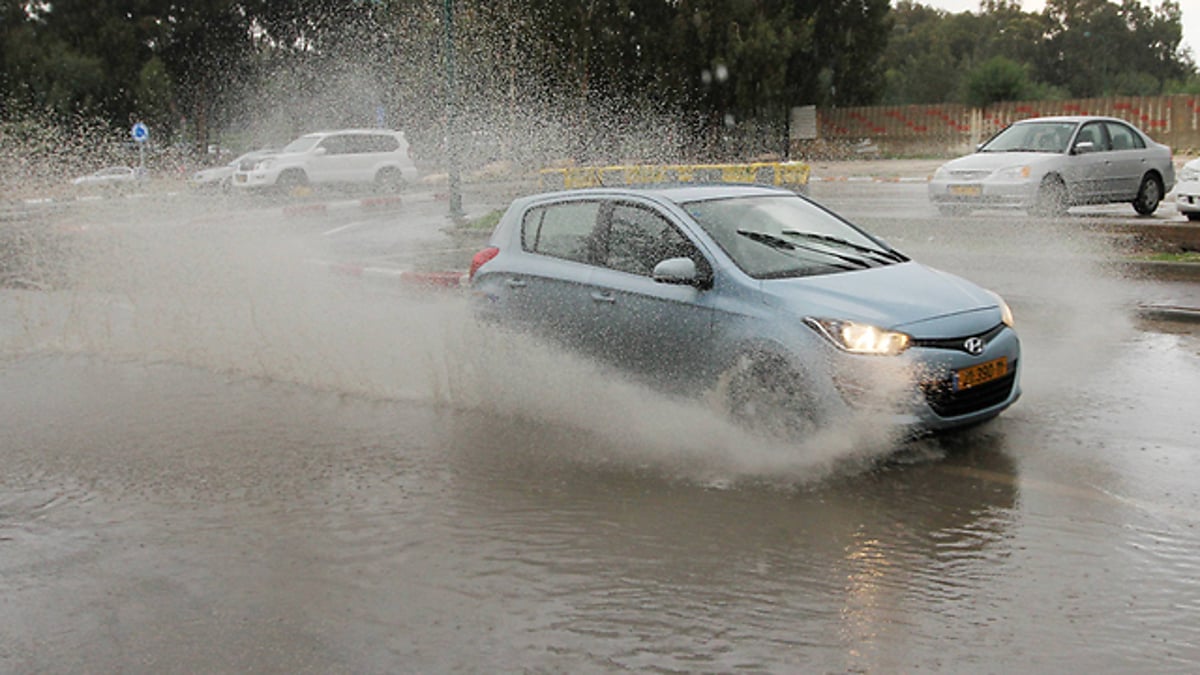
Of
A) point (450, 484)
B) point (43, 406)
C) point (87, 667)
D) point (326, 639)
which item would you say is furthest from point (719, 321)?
point (43, 406)

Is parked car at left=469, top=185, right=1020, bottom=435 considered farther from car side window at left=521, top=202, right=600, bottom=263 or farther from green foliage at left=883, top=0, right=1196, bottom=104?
green foliage at left=883, top=0, right=1196, bottom=104

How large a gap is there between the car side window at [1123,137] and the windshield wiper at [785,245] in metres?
12.9

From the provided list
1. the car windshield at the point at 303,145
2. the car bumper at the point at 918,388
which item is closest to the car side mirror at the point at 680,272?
the car bumper at the point at 918,388

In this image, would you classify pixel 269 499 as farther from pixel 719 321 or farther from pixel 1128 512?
pixel 1128 512

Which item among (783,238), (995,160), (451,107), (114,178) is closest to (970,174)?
(995,160)

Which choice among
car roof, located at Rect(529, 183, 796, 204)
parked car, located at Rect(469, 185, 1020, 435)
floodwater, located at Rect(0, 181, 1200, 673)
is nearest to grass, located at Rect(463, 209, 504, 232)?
floodwater, located at Rect(0, 181, 1200, 673)

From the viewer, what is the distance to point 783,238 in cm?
705

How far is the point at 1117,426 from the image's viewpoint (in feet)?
22.9

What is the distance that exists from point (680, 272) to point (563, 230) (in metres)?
1.33

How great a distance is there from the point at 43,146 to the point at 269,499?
42.5 meters

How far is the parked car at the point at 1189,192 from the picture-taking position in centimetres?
1577

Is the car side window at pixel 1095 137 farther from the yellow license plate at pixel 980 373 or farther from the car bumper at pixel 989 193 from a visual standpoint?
the yellow license plate at pixel 980 373

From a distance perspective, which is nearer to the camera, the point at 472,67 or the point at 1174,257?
the point at 1174,257

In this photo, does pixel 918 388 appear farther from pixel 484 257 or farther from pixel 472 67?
pixel 472 67
